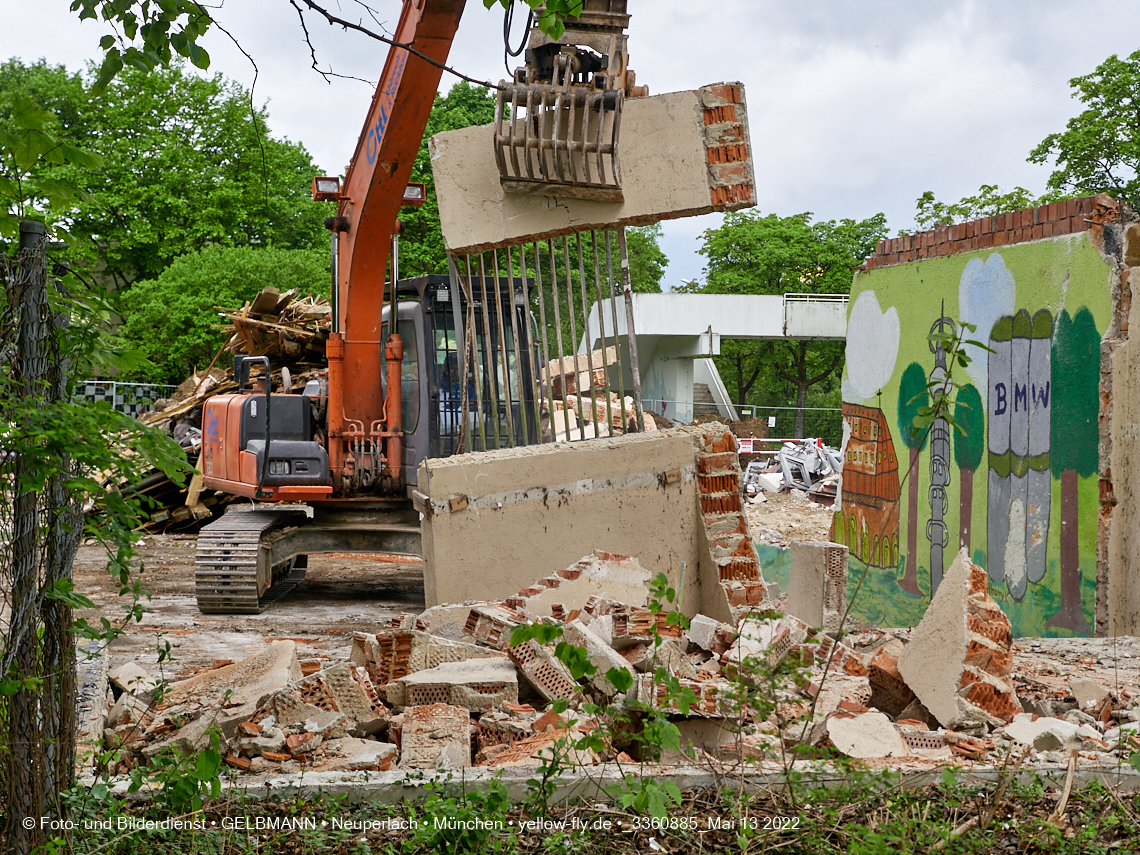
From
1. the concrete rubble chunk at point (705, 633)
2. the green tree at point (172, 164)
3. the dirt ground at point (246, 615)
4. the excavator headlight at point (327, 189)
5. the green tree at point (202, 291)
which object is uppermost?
the green tree at point (172, 164)

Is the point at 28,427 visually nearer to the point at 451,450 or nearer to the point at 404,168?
the point at 404,168

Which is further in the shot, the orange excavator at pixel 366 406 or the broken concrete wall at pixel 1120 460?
the orange excavator at pixel 366 406

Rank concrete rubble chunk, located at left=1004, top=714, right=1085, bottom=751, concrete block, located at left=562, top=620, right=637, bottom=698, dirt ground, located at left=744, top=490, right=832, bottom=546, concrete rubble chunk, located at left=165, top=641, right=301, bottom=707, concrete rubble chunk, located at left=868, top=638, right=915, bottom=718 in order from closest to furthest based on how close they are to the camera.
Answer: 1. concrete rubble chunk, located at left=1004, top=714, right=1085, bottom=751
2. concrete block, located at left=562, top=620, right=637, bottom=698
3. concrete rubble chunk, located at left=165, top=641, right=301, bottom=707
4. concrete rubble chunk, located at left=868, top=638, right=915, bottom=718
5. dirt ground, located at left=744, top=490, right=832, bottom=546

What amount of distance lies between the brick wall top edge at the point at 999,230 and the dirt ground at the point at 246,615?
5.98 meters

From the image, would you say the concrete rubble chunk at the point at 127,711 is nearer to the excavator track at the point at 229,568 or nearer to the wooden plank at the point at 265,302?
the excavator track at the point at 229,568

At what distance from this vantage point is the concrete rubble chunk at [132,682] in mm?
5070

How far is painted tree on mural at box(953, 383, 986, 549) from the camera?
8641 millimetres

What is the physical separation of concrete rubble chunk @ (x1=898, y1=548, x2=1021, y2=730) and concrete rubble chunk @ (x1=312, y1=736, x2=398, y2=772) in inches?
101

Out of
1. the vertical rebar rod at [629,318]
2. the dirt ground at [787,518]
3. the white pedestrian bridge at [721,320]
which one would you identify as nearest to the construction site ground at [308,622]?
the vertical rebar rod at [629,318]

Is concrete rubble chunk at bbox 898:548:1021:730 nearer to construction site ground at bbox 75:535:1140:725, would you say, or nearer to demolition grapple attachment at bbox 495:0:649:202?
construction site ground at bbox 75:535:1140:725

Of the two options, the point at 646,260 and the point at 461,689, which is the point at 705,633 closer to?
the point at 461,689

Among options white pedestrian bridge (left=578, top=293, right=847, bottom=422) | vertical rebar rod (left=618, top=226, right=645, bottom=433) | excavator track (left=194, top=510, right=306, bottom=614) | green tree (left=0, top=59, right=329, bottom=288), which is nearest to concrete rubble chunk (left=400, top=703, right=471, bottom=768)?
vertical rebar rod (left=618, top=226, right=645, bottom=433)

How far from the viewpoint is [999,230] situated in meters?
8.43

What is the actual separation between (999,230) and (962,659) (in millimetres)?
4960
